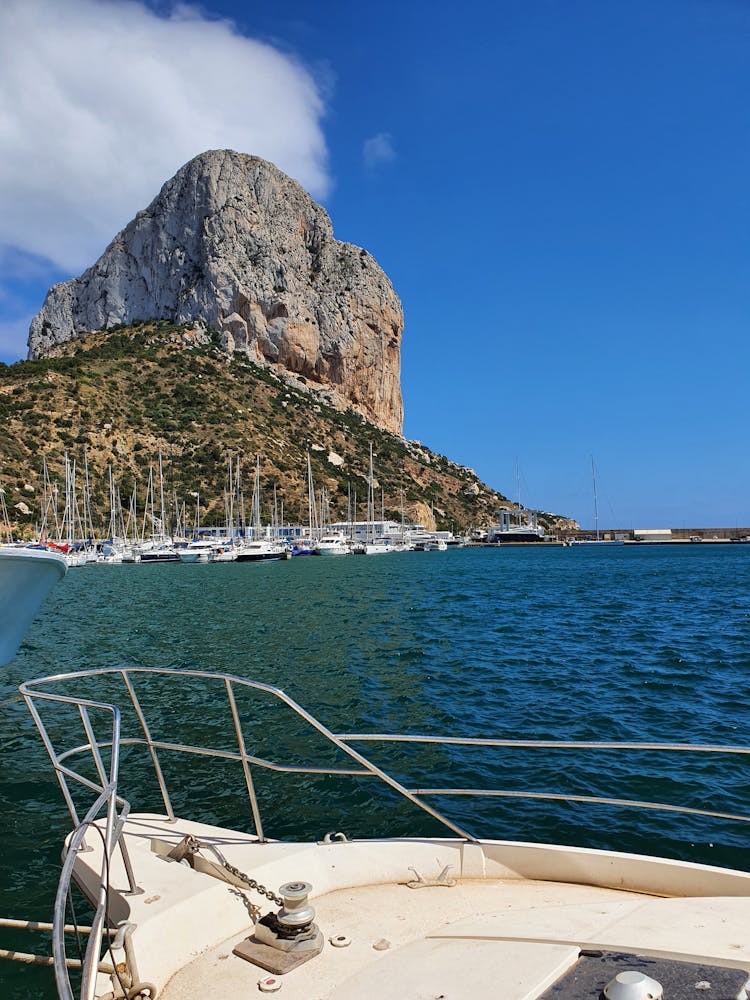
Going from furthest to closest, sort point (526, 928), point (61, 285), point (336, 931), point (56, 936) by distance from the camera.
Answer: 1. point (61, 285)
2. point (336, 931)
3. point (526, 928)
4. point (56, 936)

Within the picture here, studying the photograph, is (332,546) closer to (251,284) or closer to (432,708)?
(251,284)

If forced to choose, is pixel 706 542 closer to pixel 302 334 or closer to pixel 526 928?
pixel 302 334

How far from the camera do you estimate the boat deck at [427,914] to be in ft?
9.29

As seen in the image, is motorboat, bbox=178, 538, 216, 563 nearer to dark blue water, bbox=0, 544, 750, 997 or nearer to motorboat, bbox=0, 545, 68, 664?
dark blue water, bbox=0, 544, 750, 997

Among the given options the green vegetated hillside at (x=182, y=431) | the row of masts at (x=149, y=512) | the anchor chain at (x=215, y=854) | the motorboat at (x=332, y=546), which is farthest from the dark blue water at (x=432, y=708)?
the motorboat at (x=332, y=546)

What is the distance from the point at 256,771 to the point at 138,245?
139017mm

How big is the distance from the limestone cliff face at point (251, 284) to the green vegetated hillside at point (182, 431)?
6.11 m

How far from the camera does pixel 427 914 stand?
151 inches

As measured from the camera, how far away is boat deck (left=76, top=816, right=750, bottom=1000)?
9.29 ft

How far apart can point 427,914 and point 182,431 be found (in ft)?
303

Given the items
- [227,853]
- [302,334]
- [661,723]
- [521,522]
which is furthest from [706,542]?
[227,853]

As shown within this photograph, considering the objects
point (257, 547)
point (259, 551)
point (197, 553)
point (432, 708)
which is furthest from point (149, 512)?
point (432, 708)

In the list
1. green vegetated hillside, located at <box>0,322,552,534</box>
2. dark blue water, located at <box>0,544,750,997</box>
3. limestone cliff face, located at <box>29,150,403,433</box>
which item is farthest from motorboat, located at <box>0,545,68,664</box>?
limestone cliff face, located at <box>29,150,403,433</box>

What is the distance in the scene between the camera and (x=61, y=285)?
14788cm
